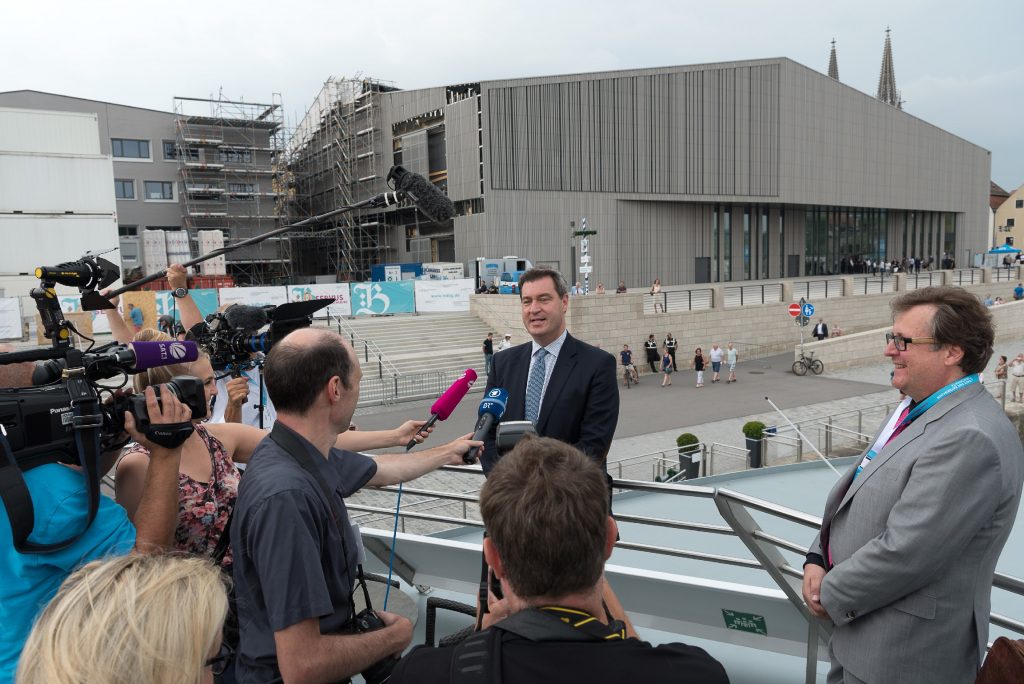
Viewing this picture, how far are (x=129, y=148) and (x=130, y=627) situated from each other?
50.8 meters

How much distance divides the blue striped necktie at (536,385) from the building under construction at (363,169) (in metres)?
36.7

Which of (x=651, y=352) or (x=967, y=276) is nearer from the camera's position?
(x=651, y=352)

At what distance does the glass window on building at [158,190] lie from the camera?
44094 millimetres

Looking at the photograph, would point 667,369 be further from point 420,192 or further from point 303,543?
point 303,543

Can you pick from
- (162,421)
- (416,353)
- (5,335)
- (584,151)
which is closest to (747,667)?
(162,421)

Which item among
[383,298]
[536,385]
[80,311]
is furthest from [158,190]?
[536,385]

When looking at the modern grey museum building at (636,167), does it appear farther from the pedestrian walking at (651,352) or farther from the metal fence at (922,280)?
the pedestrian walking at (651,352)

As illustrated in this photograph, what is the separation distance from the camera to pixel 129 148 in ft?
143

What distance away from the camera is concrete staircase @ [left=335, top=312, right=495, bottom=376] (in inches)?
921

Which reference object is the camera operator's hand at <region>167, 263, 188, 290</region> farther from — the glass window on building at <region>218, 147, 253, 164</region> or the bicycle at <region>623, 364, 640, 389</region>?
the glass window on building at <region>218, 147, 253, 164</region>

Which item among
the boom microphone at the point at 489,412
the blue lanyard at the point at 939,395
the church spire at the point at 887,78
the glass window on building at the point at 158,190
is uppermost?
the church spire at the point at 887,78

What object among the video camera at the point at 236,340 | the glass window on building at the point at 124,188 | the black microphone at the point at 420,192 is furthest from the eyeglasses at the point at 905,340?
the glass window on building at the point at 124,188

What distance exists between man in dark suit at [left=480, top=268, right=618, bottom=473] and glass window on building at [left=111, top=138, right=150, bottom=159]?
160 ft

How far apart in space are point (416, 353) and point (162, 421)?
2245 centimetres
